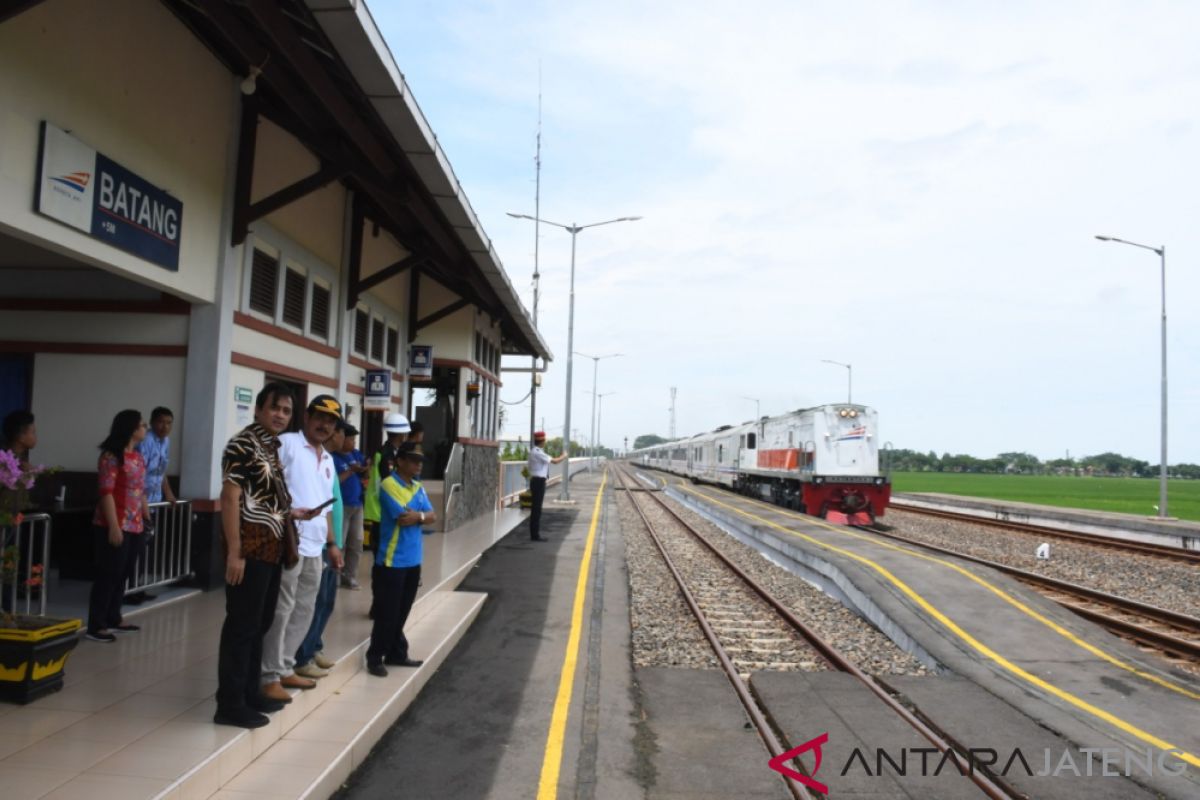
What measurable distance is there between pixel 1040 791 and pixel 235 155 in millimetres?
8475

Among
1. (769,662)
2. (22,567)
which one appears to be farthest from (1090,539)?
(22,567)

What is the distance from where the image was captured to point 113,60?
249 inches

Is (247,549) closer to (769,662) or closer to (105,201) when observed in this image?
(105,201)

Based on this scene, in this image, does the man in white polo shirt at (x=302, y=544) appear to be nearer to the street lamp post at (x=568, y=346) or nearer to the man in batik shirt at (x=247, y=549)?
the man in batik shirt at (x=247, y=549)

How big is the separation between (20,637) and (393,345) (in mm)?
10437

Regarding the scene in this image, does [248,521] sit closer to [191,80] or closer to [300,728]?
[300,728]

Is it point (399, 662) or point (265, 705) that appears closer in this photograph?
point (265, 705)

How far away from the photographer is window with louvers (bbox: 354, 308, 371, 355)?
1242cm

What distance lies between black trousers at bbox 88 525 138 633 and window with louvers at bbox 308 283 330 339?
16.3ft

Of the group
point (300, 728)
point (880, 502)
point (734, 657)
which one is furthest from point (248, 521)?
point (880, 502)

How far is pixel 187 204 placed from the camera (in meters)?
7.41

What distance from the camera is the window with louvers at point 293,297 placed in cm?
973

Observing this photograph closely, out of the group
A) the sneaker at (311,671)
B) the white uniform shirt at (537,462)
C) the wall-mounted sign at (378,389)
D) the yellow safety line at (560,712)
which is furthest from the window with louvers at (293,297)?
the sneaker at (311,671)

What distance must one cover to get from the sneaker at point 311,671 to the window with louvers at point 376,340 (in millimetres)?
8386
